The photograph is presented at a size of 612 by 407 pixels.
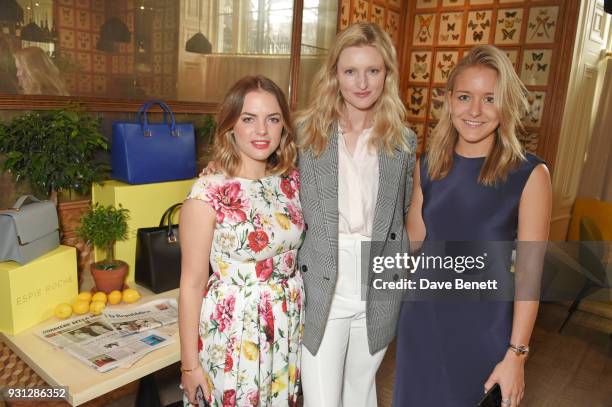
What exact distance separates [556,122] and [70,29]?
3.95 m

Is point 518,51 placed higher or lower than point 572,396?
higher

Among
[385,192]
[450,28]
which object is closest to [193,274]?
[385,192]

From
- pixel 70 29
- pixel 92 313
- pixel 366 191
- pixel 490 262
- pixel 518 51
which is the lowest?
pixel 92 313

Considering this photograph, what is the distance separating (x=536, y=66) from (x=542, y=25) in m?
0.35

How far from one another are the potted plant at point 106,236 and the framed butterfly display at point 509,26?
154 inches

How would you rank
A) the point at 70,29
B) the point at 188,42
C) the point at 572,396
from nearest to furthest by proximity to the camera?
the point at 70,29, the point at 188,42, the point at 572,396

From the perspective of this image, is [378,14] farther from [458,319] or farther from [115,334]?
[115,334]

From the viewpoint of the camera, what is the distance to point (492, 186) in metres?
1.55

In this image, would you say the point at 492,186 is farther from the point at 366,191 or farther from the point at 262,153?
the point at 262,153

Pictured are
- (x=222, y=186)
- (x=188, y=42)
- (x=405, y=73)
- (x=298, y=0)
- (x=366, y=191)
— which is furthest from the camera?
(x=405, y=73)

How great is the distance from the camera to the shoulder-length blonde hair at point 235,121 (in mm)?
1553

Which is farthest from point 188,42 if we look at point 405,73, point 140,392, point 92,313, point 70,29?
point 405,73

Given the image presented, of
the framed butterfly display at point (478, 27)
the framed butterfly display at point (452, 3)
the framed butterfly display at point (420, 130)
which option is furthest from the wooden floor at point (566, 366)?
the framed butterfly display at point (452, 3)

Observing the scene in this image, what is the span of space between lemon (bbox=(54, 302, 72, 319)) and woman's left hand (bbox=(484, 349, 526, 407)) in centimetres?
167
